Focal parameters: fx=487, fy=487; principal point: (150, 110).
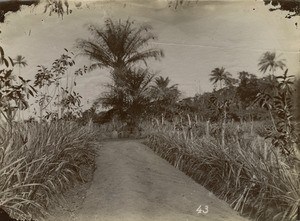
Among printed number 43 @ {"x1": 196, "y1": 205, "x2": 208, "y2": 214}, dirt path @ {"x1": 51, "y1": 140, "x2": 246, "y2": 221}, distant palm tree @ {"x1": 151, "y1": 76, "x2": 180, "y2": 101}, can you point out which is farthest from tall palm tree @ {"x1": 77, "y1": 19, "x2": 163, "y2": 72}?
printed number 43 @ {"x1": 196, "y1": 205, "x2": 208, "y2": 214}

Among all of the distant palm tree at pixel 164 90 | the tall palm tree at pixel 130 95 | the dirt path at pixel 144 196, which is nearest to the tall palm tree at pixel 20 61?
the tall palm tree at pixel 130 95

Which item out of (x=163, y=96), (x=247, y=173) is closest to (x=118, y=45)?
(x=163, y=96)

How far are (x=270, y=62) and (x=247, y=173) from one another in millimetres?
917

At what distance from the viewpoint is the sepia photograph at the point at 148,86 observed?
3508 millimetres

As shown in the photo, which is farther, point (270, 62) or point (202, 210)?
point (270, 62)

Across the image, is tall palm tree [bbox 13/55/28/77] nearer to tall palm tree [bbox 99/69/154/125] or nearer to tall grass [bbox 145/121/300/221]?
tall palm tree [bbox 99/69/154/125]

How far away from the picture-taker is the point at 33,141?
407 cm

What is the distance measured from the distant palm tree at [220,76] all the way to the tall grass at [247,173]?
1.85 feet

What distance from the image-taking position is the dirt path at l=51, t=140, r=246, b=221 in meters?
3.54

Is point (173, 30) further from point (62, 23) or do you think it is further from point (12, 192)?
point (12, 192)

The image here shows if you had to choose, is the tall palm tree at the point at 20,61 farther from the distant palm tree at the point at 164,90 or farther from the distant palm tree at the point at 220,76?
the distant palm tree at the point at 220,76

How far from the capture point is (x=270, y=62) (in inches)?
150

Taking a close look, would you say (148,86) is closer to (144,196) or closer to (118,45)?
(118,45)

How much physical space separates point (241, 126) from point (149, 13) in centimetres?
193
